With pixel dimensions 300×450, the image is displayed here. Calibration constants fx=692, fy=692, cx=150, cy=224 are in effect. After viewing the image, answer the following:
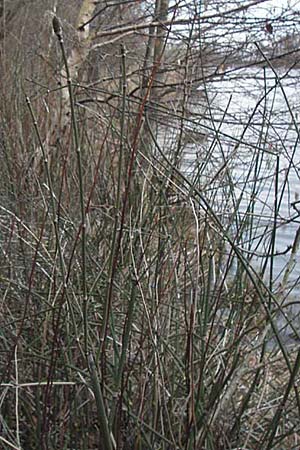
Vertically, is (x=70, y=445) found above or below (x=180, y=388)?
below

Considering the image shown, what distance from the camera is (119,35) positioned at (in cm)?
526

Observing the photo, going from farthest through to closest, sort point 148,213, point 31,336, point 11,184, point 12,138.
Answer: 1. point 12,138
2. point 11,184
3. point 148,213
4. point 31,336

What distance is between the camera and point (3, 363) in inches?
70.4

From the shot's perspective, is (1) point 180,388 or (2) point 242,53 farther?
(2) point 242,53

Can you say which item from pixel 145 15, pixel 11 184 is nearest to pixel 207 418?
pixel 11 184

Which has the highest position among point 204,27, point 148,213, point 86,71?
point 204,27

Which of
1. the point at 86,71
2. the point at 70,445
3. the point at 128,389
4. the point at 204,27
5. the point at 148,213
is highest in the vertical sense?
the point at 204,27

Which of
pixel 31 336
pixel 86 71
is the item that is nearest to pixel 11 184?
pixel 31 336

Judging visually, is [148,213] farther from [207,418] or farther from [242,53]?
[242,53]

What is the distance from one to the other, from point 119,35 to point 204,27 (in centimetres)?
86

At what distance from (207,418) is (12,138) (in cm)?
226

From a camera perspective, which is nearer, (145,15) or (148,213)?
(148,213)

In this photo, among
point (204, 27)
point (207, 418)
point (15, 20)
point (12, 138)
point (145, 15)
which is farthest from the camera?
point (15, 20)

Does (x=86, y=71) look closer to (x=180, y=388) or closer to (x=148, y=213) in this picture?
(x=148, y=213)
